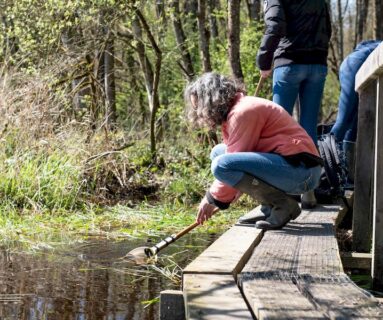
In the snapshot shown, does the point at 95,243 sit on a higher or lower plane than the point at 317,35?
lower

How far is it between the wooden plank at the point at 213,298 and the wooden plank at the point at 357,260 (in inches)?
70.4

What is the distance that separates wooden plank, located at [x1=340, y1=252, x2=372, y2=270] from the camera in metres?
4.63

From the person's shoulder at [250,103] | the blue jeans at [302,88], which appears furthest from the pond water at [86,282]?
the blue jeans at [302,88]

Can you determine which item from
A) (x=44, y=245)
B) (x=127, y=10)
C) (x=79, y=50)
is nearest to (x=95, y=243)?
(x=44, y=245)

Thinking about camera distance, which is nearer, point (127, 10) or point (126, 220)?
point (126, 220)

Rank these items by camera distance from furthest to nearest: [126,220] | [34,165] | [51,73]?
[51,73] → [34,165] → [126,220]

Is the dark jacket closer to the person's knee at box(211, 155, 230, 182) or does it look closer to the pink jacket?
the pink jacket

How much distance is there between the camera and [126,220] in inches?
274

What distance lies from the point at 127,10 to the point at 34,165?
3114 millimetres

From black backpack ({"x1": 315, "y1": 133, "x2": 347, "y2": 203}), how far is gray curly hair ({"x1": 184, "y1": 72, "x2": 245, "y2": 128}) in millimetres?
1773

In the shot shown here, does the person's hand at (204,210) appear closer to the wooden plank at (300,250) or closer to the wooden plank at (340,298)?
the wooden plank at (300,250)

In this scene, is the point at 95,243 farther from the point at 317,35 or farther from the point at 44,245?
the point at 317,35

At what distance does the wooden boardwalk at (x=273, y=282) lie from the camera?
8.31 ft

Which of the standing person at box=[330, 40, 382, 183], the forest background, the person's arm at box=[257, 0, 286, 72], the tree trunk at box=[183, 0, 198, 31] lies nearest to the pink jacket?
the person's arm at box=[257, 0, 286, 72]
